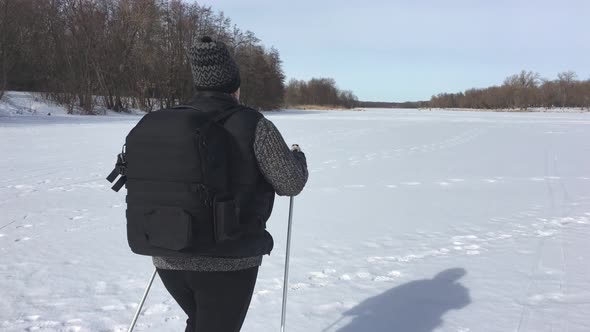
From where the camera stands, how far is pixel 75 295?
3521 mm

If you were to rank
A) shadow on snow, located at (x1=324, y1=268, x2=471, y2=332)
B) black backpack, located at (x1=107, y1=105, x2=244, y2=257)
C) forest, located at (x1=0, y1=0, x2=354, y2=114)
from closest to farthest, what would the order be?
black backpack, located at (x1=107, y1=105, x2=244, y2=257) < shadow on snow, located at (x1=324, y1=268, x2=471, y2=332) < forest, located at (x1=0, y1=0, x2=354, y2=114)

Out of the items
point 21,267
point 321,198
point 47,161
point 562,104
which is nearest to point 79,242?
point 21,267

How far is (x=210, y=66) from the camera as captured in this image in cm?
177

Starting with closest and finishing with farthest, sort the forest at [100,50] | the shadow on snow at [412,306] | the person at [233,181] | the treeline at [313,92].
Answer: the person at [233,181]
the shadow on snow at [412,306]
the forest at [100,50]
the treeline at [313,92]

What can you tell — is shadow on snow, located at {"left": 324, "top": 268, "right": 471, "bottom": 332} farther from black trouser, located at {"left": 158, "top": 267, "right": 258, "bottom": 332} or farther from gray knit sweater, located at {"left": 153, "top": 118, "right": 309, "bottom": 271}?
gray knit sweater, located at {"left": 153, "top": 118, "right": 309, "bottom": 271}

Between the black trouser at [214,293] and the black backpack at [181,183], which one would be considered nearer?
the black backpack at [181,183]

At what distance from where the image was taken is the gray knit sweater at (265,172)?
5.50ft

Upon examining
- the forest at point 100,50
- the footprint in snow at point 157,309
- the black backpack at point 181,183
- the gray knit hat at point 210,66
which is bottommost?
the footprint in snow at point 157,309

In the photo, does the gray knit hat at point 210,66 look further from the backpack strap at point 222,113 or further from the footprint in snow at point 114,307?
the footprint in snow at point 114,307

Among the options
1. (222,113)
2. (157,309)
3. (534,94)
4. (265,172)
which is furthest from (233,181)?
(534,94)

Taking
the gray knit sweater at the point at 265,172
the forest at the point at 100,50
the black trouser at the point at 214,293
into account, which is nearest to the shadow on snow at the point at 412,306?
the black trouser at the point at 214,293

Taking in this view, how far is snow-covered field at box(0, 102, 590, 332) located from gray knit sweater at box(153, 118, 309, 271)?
1.52 metres

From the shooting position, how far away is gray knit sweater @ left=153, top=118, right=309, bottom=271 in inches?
66.1

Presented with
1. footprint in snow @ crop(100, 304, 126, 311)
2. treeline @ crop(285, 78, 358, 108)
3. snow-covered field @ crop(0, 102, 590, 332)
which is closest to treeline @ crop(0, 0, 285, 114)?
snow-covered field @ crop(0, 102, 590, 332)
